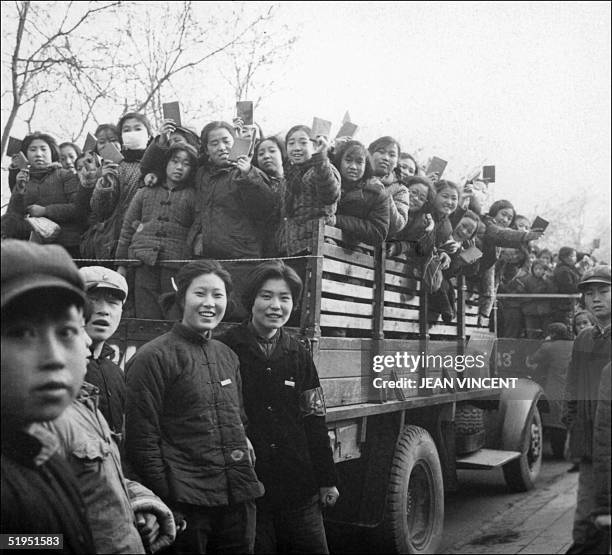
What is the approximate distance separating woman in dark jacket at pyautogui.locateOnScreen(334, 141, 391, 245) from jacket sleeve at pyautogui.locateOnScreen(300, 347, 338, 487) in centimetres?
126

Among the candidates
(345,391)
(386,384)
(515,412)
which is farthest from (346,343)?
(515,412)

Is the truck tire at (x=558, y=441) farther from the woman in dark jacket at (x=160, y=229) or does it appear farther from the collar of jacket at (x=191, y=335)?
the collar of jacket at (x=191, y=335)

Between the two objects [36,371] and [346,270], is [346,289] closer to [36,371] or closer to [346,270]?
[346,270]

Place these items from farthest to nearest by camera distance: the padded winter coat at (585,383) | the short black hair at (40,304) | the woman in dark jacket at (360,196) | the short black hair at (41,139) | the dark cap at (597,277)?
the short black hair at (41,139)
the woman in dark jacket at (360,196)
the dark cap at (597,277)
the padded winter coat at (585,383)
the short black hair at (40,304)

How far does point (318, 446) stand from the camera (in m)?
3.18

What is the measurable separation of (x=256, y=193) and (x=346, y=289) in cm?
77

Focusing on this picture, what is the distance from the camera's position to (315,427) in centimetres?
319

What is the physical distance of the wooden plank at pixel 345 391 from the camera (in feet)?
12.8

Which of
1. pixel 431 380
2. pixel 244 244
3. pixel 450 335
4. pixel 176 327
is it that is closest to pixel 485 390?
pixel 450 335

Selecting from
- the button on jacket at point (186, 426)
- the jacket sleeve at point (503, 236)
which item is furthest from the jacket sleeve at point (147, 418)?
the jacket sleeve at point (503, 236)

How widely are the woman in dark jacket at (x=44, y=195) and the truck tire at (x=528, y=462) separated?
4308mm

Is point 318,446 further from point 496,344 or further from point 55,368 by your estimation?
point 496,344

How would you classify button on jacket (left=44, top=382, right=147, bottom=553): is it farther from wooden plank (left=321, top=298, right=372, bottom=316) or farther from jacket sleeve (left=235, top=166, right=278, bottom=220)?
jacket sleeve (left=235, top=166, right=278, bottom=220)

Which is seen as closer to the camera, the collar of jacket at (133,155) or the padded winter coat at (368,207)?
the padded winter coat at (368,207)
